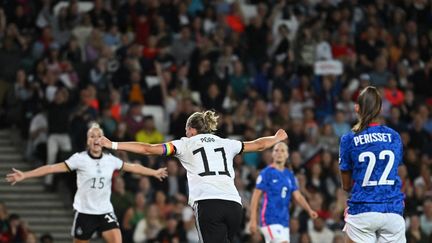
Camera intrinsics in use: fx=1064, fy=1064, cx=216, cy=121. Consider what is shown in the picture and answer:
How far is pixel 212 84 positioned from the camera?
2123cm

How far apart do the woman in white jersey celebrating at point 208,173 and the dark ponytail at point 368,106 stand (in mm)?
1529

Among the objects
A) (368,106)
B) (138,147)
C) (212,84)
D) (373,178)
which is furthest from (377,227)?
(212,84)

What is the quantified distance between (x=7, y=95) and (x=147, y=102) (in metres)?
2.72

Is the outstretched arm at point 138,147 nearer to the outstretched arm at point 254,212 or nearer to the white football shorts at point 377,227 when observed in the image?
the white football shorts at point 377,227

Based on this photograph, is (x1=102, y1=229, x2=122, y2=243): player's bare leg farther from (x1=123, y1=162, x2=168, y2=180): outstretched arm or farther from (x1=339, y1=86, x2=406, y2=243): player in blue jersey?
(x1=339, y1=86, x2=406, y2=243): player in blue jersey

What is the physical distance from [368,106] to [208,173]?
78.5 inches

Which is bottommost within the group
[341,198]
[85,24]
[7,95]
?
[341,198]

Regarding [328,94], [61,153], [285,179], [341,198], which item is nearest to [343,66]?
[328,94]

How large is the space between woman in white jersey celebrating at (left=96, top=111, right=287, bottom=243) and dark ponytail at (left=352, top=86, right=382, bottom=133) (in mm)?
1529

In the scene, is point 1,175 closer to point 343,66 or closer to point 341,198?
point 341,198

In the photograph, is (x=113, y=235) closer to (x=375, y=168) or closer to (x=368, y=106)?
(x=375, y=168)

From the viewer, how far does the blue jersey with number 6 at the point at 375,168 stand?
32.2 ft

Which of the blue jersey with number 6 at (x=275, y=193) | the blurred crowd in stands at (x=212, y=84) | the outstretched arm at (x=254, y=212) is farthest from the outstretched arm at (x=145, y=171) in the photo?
the blurred crowd in stands at (x=212, y=84)

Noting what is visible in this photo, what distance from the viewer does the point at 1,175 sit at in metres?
20.2
